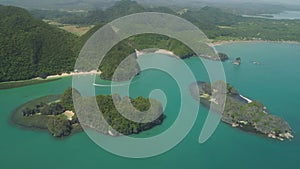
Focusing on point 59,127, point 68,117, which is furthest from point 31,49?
point 59,127

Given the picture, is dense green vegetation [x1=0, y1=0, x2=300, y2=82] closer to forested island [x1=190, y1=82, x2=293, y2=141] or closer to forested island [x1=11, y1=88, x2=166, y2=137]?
forested island [x1=11, y1=88, x2=166, y2=137]

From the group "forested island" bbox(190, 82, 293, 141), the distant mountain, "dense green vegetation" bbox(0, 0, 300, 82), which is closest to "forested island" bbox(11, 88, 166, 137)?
"forested island" bbox(190, 82, 293, 141)

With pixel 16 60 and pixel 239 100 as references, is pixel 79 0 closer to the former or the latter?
pixel 16 60

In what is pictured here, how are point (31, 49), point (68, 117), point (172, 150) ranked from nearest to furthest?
point (172, 150) < point (68, 117) < point (31, 49)

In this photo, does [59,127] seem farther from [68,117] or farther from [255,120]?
[255,120]

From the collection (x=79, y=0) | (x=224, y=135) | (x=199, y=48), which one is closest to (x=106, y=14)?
(x=199, y=48)

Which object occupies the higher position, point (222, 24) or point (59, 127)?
point (59, 127)

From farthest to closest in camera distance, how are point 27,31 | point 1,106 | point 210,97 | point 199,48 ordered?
point 199,48
point 27,31
point 210,97
point 1,106
